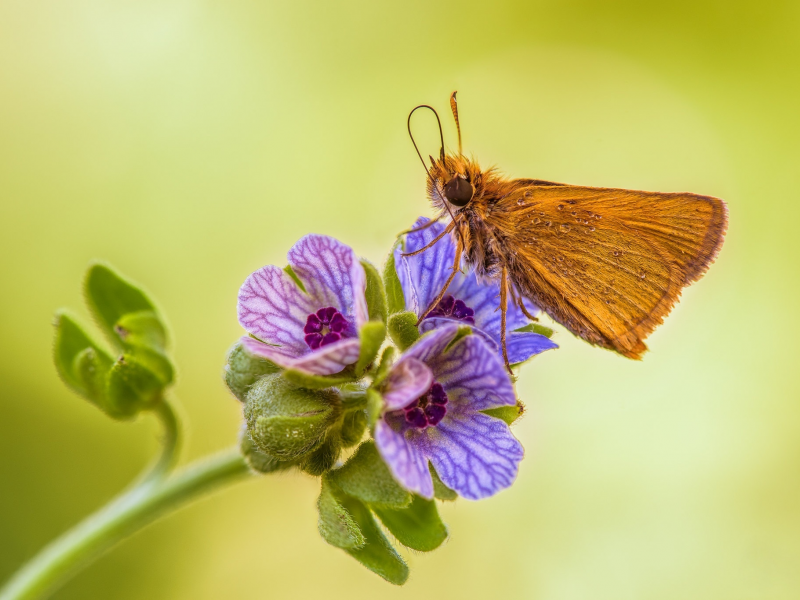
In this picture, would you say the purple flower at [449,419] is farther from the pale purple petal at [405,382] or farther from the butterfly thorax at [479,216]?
the butterfly thorax at [479,216]

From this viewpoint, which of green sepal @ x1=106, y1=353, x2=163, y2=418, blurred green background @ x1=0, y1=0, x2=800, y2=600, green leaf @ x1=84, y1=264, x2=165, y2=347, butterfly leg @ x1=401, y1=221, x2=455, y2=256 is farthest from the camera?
blurred green background @ x1=0, y1=0, x2=800, y2=600

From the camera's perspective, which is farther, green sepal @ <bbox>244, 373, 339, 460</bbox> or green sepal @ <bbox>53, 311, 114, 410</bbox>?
green sepal @ <bbox>53, 311, 114, 410</bbox>

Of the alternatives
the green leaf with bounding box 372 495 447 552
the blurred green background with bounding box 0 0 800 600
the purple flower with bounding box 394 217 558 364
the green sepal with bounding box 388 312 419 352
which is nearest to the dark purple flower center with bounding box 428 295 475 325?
the purple flower with bounding box 394 217 558 364

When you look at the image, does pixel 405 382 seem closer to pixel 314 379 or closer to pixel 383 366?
pixel 383 366

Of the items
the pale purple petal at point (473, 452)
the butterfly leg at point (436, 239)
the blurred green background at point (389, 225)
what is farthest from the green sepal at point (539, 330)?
the blurred green background at point (389, 225)

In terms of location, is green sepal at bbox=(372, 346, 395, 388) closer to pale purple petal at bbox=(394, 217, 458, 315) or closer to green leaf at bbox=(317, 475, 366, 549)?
pale purple petal at bbox=(394, 217, 458, 315)

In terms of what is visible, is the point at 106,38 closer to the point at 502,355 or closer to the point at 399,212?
the point at 399,212
